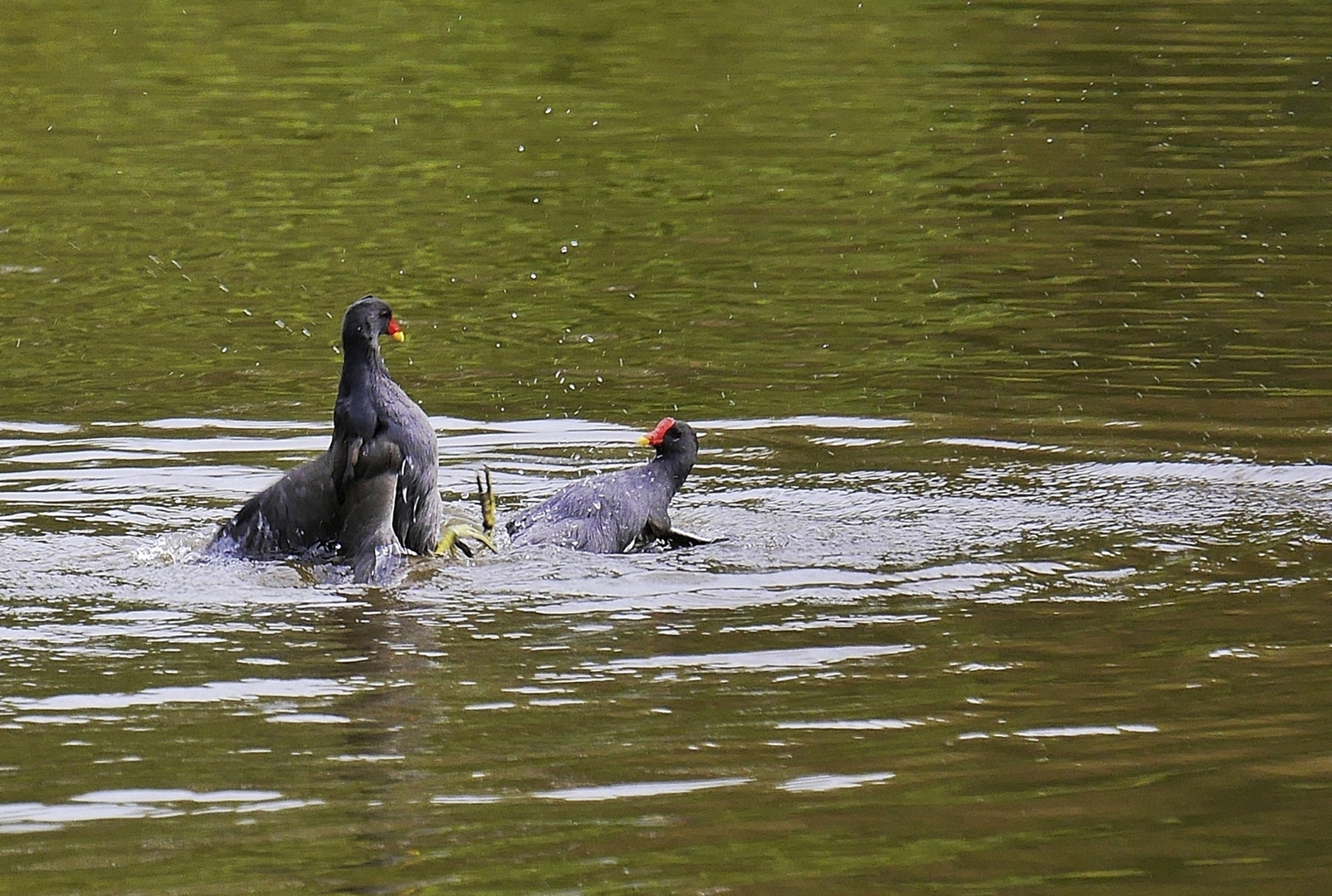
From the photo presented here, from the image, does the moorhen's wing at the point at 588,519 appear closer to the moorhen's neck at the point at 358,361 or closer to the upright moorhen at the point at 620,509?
the upright moorhen at the point at 620,509

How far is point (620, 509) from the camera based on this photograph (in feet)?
31.7

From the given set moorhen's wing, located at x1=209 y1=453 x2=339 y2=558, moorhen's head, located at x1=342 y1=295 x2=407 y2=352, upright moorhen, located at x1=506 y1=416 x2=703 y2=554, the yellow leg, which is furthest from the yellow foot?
moorhen's head, located at x1=342 y1=295 x2=407 y2=352

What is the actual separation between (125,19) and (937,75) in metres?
9.93

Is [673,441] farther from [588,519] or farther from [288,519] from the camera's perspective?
[288,519]

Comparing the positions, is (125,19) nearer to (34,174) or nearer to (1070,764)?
(34,174)

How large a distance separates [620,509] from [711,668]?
Result: 2.09 m

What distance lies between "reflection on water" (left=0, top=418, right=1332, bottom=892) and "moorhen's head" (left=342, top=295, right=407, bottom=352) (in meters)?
0.98

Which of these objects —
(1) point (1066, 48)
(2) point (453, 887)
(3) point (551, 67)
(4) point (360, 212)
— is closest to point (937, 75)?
(1) point (1066, 48)

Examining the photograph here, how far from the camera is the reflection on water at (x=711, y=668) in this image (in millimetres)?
6043

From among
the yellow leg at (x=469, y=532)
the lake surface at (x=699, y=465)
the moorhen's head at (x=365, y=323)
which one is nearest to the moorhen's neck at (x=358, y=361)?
the moorhen's head at (x=365, y=323)

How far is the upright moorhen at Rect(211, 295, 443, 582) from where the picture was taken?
9492mm

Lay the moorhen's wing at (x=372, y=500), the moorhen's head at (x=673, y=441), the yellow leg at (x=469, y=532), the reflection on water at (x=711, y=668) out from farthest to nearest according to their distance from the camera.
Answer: the moorhen's head at (x=673, y=441) → the yellow leg at (x=469, y=532) → the moorhen's wing at (x=372, y=500) → the reflection on water at (x=711, y=668)

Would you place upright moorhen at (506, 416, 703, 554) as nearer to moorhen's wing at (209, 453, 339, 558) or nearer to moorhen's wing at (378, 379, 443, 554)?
moorhen's wing at (378, 379, 443, 554)

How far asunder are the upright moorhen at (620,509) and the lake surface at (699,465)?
25 centimetres
